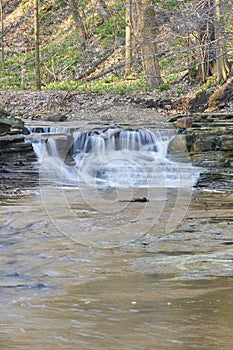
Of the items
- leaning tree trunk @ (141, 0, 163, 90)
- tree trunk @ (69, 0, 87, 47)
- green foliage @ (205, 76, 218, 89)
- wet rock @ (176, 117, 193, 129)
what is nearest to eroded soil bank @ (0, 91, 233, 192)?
wet rock @ (176, 117, 193, 129)

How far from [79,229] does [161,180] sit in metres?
5.32

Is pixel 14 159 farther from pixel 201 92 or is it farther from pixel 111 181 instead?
pixel 201 92

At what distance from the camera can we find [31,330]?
3857mm

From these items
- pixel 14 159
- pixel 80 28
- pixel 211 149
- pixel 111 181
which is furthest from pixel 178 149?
pixel 80 28

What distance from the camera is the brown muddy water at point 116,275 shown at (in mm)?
3768

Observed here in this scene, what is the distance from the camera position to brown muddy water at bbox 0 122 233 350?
148 inches

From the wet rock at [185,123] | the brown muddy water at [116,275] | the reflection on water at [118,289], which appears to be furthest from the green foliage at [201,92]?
the reflection on water at [118,289]

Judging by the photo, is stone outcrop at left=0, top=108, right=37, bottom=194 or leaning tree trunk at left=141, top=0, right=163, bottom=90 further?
leaning tree trunk at left=141, top=0, right=163, bottom=90

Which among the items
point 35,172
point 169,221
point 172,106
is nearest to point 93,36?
point 172,106

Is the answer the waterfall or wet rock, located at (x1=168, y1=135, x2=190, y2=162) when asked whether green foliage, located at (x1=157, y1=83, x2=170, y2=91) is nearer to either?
the waterfall

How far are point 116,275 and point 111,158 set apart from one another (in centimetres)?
898

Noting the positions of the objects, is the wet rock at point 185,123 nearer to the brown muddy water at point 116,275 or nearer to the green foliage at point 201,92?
the brown muddy water at point 116,275

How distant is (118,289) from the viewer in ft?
16.0

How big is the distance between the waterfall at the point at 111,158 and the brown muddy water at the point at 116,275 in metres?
2.90
